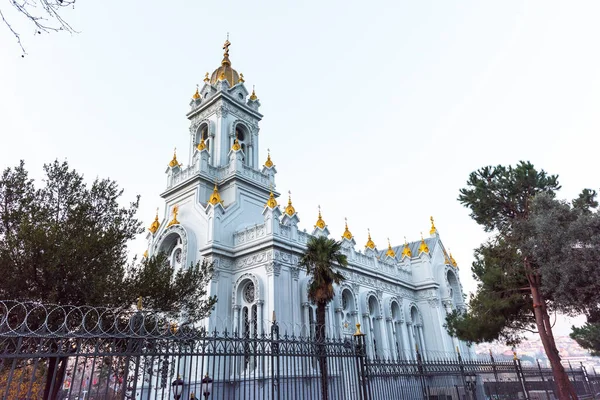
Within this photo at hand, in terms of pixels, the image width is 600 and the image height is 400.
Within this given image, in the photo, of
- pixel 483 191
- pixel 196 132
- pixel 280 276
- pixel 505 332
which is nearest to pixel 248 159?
pixel 196 132

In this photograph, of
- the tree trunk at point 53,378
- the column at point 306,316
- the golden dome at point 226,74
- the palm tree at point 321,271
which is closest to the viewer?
the tree trunk at point 53,378

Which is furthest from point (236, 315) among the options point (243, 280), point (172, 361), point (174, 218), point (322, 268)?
point (172, 361)

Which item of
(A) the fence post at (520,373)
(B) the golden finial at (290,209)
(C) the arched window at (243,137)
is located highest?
(C) the arched window at (243,137)

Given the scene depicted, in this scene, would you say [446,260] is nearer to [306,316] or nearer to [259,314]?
[306,316]

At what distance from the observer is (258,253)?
23766mm

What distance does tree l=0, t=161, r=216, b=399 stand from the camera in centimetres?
1073

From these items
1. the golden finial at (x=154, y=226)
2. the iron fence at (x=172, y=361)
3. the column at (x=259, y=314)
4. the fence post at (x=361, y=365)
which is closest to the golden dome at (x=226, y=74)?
the golden finial at (x=154, y=226)

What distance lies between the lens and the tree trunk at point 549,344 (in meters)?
16.9

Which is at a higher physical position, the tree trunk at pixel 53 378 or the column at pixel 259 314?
the column at pixel 259 314

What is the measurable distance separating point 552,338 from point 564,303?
1.87m

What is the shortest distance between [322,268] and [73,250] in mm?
11792

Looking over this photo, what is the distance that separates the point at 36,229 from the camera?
10734 mm

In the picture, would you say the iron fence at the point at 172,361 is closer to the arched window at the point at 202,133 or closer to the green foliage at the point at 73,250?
the green foliage at the point at 73,250

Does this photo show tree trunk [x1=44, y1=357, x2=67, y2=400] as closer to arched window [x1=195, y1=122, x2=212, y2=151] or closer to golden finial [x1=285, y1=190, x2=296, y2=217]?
golden finial [x1=285, y1=190, x2=296, y2=217]
